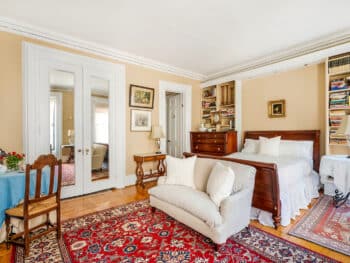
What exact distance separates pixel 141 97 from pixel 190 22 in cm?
205

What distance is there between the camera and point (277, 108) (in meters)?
4.35

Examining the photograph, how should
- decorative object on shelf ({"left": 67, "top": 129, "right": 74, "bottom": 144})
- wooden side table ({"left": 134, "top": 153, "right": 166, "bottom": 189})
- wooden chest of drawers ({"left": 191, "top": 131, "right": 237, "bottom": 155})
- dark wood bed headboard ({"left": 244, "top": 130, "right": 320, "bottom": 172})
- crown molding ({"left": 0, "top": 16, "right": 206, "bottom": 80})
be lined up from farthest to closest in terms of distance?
1. wooden chest of drawers ({"left": 191, "top": 131, "right": 237, "bottom": 155})
2. wooden side table ({"left": 134, "top": 153, "right": 166, "bottom": 189})
3. dark wood bed headboard ({"left": 244, "top": 130, "right": 320, "bottom": 172})
4. decorative object on shelf ({"left": 67, "top": 129, "right": 74, "bottom": 144})
5. crown molding ({"left": 0, "top": 16, "right": 206, "bottom": 80})

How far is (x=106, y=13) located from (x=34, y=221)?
9.51 ft

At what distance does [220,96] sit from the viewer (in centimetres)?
542

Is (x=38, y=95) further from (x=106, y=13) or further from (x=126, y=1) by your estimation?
(x=126, y=1)

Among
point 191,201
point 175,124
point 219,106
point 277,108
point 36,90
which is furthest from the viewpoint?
point 175,124

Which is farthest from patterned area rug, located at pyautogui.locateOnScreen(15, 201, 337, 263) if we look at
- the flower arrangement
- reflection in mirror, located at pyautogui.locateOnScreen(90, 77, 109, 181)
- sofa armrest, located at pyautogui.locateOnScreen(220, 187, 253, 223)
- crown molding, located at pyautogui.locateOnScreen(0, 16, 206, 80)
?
crown molding, located at pyautogui.locateOnScreen(0, 16, 206, 80)

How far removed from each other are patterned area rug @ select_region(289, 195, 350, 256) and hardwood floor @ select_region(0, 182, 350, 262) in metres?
0.10

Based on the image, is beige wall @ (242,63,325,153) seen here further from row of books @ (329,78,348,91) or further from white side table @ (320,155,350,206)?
white side table @ (320,155,350,206)

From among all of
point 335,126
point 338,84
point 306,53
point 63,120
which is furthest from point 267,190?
point 63,120

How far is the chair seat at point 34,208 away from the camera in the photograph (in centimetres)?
194

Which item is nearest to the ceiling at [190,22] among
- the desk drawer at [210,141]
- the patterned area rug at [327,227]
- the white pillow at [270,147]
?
the white pillow at [270,147]

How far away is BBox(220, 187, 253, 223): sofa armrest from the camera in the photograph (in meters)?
1.93

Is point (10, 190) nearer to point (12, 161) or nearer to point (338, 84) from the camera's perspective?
point (12, 161)
